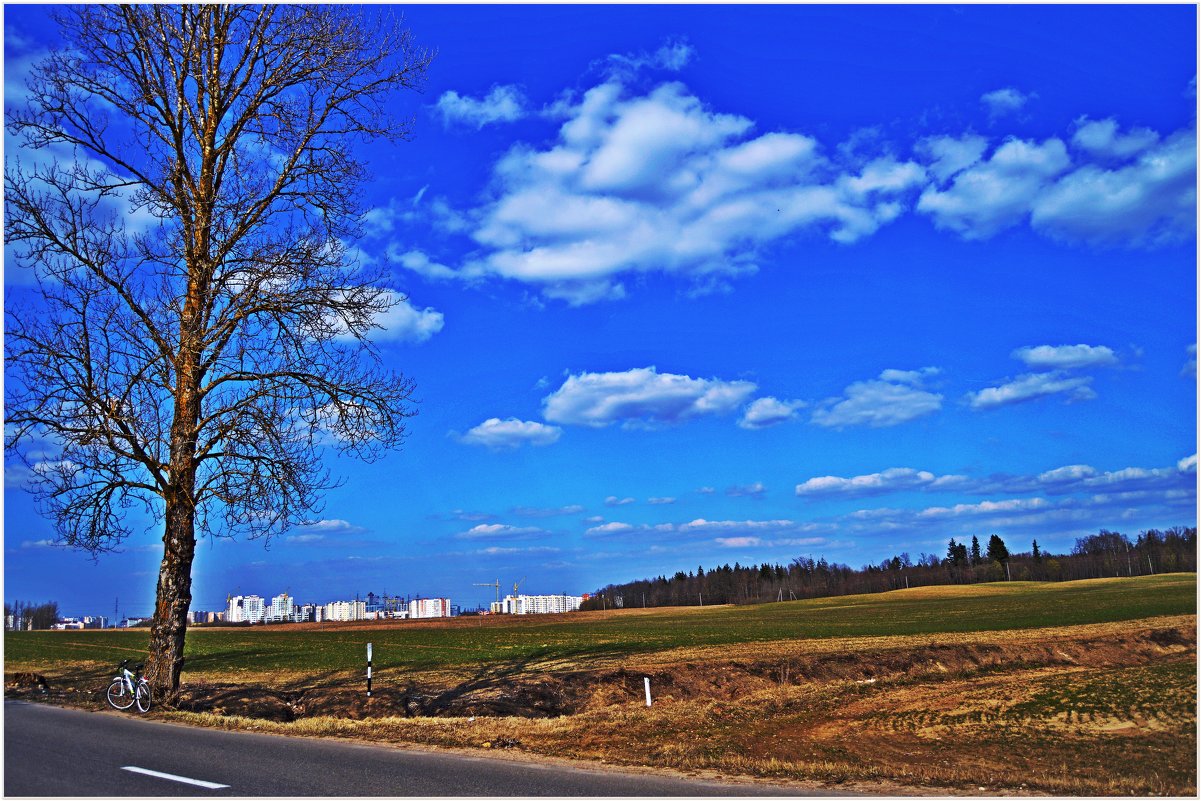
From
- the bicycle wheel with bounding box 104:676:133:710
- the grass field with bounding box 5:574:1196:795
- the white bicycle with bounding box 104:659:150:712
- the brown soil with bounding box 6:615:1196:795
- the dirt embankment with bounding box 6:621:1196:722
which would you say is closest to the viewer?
the brown soil with bounding box 6:615:1196:795

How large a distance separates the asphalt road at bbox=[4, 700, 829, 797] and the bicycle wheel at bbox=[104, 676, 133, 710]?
4.20 m

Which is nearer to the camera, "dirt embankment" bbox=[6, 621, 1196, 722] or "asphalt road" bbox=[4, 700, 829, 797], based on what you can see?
"asphalt road" bbox=[4, 700, 829, 797]

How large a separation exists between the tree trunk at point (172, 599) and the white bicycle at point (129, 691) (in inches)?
9.9

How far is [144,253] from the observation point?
55.7 feet

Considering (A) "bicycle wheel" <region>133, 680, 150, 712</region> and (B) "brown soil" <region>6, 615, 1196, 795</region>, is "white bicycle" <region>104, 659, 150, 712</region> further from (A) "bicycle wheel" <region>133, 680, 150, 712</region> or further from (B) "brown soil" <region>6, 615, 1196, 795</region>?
(B) "brown soil" <region>6, 615, 1196, 795</region>

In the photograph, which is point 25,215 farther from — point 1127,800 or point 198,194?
point 1127,800

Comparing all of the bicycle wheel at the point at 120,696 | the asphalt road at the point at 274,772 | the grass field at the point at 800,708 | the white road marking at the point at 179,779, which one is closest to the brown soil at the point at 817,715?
the grass field at the point at 800,708

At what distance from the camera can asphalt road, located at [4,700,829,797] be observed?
8.66m

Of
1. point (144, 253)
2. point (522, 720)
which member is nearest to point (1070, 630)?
point (522, 720)

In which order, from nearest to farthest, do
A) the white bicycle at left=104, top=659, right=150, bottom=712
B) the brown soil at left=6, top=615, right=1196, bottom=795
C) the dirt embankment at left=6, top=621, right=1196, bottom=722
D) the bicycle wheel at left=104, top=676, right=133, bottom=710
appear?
the brown soil at left=6, top=615, right=1196, bottom=795, the white bicycle at left=104, top=659, right=150, bottom=712, the bicycle wheel at left=104, top=676, right=133, bottom=710, the dirt embankment at left=6, top=621, right=1196, bottom=722

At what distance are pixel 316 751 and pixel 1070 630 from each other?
38890mm

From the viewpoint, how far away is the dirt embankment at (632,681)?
18109 mm

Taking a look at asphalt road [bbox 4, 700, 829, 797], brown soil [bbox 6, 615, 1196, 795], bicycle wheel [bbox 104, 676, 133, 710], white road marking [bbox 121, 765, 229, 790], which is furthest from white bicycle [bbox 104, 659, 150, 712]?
white road marking [bbox 121, 765, 229, 790]

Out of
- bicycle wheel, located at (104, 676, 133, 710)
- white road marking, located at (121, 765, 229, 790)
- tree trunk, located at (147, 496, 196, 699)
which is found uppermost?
tree trunk, located at (147, 496, 196, 699)
